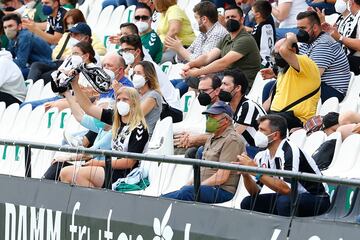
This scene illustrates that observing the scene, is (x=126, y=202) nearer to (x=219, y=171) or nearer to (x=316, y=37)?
(x=219, y=171)

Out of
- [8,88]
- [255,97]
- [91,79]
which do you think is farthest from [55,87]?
[8,88]

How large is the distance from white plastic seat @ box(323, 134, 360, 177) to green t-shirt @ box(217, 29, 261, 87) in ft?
9.61

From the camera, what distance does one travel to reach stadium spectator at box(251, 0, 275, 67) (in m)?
14.6

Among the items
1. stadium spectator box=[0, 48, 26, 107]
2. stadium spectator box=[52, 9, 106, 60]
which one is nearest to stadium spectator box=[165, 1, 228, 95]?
stadium spectator box=[52, 9, 106, 60]

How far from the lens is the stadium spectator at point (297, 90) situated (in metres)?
12.4

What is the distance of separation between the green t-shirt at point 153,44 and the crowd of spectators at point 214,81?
14 mm

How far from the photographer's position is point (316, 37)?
13133 mm

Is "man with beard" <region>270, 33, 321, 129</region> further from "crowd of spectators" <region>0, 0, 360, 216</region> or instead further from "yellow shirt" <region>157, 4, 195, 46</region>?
"yellow shirt" <region>157, 4, 195, 46</region>

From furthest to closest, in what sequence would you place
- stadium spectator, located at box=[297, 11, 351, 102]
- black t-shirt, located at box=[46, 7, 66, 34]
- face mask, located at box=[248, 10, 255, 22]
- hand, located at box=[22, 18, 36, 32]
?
1. black t-shirt, located at box=[46, 7, 66, 34]
2. hand, located at box=[22, 18, 36, 32]
3. face mask, located at box=[248, 10, 255, 22]
4. stadium spectator, located at box=[297, 11, 351, 102]

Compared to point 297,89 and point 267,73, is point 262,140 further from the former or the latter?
point 267,73

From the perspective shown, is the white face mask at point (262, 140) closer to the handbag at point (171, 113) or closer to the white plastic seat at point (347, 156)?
the white plastic seat at point (347, 156)

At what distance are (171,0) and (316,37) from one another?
3532 mm

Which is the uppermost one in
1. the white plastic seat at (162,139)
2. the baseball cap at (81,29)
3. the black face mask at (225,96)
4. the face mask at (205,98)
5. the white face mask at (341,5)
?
the white face mask at (341,5)

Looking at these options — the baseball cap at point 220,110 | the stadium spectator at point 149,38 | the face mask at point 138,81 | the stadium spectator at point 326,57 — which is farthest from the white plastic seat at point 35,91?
the baseball cap at point 220,110
